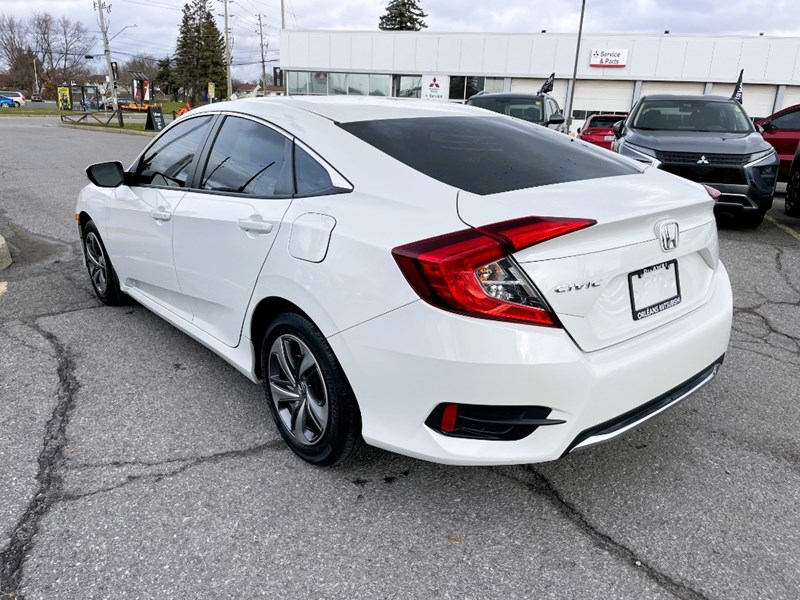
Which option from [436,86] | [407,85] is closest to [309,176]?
[436,86]

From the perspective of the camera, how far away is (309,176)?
268cm

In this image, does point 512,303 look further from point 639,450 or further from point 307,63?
point 307,63

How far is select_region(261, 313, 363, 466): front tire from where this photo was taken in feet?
8.04

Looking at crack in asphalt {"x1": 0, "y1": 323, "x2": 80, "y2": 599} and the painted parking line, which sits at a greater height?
the painted parking line

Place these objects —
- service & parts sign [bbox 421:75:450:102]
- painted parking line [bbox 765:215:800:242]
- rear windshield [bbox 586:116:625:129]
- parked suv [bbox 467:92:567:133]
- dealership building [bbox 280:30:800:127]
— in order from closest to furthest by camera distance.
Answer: painted parking line [bbox 765:215:800:242], parked suv [bbox 467:92:567:133], rear windshield [bbox 586:116:625:129], dealership building [bbox 280:30:800:127], service & parts sign [bbox 421:75:450:102]

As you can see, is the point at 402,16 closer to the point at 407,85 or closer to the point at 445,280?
the point at 407,85

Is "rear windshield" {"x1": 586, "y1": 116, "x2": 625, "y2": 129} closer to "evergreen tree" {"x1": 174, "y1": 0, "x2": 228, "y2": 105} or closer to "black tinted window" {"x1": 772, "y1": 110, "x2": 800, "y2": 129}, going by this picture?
"black tinted window" {"x1": 772, "y1": 110, "x2": 800, "y2": 129}

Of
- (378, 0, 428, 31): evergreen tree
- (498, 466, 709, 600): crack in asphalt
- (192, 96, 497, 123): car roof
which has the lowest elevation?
(498, 466, 709, 600): crack in asphalt

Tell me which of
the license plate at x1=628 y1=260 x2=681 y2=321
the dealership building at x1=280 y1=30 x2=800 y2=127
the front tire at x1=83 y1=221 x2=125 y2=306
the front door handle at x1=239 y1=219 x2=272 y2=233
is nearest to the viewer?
the license plate at x1=628 y1=260 x2=681 y2=321

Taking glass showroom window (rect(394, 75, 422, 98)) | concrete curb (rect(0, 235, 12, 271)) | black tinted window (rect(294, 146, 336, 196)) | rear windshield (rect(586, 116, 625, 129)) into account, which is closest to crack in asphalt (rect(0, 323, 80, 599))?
black tinted window (rect(294, 146, 336, 196))

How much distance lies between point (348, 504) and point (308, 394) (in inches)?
19.4

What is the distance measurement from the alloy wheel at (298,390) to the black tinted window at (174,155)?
132 cm

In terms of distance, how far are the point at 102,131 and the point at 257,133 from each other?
2913cm

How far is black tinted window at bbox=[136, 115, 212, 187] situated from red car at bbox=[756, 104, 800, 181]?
1027cm
